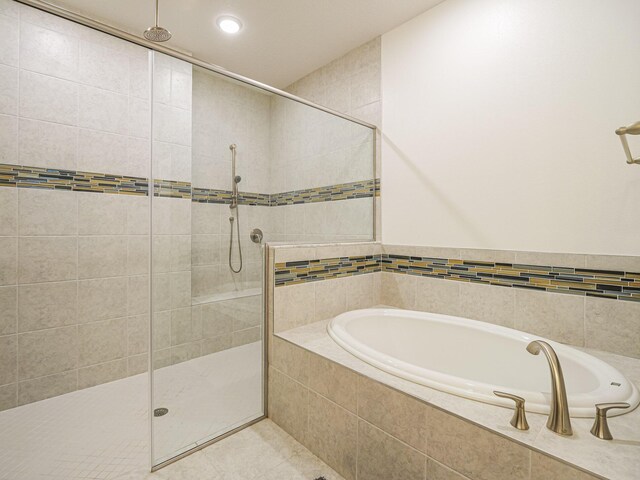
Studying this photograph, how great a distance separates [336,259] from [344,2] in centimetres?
166

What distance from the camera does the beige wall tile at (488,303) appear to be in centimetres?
179

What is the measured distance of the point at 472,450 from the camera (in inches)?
36.9

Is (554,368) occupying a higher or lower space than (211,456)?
higher

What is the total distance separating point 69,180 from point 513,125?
269 cm

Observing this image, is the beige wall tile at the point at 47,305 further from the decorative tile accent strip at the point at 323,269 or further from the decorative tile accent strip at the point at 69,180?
the decorative tile accent strip at the point at 323,269

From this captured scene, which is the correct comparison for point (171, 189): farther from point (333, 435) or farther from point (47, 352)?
point (47, 352)

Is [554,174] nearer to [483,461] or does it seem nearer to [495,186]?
[495,186]

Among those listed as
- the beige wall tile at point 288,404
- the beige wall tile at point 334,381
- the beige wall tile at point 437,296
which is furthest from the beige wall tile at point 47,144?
the beige wall tile at point 437,296

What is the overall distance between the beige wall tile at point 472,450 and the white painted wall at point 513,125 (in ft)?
3.79

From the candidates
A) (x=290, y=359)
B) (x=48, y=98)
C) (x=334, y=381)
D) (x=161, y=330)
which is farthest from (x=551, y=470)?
(x=48, y=98)

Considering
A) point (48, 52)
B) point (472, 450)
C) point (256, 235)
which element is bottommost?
point (472, 450)

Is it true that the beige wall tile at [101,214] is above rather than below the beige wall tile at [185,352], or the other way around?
above

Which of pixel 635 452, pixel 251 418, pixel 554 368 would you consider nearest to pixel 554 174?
pixel 554 368

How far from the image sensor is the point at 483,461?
36.0 inches
